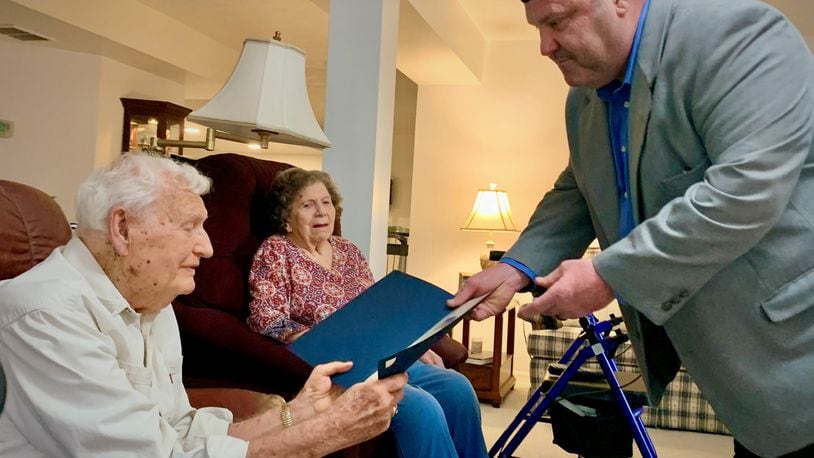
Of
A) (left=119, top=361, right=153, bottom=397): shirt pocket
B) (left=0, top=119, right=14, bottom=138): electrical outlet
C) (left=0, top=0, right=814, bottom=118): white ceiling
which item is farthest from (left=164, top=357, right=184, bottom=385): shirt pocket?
(left=0, top=119, right=14, bottom=138): electrical outlet

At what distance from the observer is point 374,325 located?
1.30m

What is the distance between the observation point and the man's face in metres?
1.04

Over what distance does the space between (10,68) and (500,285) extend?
640 cm

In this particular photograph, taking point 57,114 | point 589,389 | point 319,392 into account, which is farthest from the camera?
point 57,114

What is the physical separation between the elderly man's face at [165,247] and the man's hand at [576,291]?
71 cm

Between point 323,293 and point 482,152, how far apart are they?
338 cm

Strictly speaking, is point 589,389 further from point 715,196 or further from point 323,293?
point 715,196

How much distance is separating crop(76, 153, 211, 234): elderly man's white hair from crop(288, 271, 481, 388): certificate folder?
1.27ft

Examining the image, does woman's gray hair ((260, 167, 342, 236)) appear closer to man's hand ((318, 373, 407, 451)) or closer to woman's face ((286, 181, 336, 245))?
woman's face ((286, 181, 336, 245))

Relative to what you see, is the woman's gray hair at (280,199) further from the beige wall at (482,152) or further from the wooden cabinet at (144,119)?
the wooden cabinet at (144,119)

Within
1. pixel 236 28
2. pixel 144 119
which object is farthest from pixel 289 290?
pixel 144 119

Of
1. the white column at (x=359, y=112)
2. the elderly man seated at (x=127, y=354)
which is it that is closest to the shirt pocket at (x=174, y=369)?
the elderly man seated at (x=127, y=354)

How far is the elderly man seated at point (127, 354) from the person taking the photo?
3.57 feet

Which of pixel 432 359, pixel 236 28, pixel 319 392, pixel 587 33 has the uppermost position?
pixel 236 28
